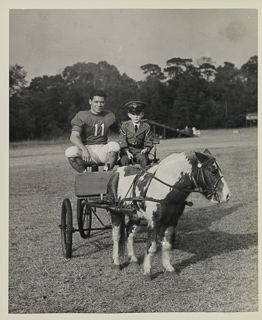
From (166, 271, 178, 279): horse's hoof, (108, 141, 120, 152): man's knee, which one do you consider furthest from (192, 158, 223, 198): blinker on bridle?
(108, 141, 120, 152): man's knee

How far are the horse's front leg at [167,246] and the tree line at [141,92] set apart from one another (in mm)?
2522

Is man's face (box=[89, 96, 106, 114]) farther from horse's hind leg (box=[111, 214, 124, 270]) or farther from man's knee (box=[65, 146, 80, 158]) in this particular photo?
horse's hind leg (box=[111, 214, 124, 270])

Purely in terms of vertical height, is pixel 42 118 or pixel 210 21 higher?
pixel 210 21

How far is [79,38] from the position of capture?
7.15m

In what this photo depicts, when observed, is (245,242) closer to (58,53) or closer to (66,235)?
(66,235)

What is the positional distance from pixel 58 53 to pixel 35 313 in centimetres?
489

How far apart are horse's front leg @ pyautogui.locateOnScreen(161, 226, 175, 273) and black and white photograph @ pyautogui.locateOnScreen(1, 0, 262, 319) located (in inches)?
0.7

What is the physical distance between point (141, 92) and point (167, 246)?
7.91 meters

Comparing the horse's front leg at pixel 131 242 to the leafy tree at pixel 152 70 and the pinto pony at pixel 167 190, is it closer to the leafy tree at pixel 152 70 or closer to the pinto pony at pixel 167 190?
the pinto pony at pixel 167 190

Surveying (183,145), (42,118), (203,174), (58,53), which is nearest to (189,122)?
(183,145)

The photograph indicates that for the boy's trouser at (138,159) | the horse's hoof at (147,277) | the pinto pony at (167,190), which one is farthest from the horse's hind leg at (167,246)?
the boy's trouser at (138,159)

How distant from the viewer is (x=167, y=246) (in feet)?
18.0

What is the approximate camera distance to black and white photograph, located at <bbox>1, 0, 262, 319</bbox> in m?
5.10

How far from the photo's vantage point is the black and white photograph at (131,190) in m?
5.10
